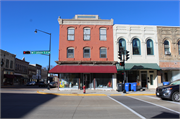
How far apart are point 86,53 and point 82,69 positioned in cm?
270

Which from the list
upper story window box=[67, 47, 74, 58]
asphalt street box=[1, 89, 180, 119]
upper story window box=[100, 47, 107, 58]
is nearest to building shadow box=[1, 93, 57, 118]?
asphalt street box=[1, 89, 180, 119]

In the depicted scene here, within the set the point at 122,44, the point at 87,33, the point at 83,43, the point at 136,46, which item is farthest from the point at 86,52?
the point at 136,46

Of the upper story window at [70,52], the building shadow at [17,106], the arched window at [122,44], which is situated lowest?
the building shadow at [17,106]

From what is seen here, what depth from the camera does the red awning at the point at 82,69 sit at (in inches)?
784

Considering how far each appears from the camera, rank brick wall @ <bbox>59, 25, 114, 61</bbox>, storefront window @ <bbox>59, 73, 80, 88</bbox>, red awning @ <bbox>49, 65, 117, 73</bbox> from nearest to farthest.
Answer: red awning @ <bbox>49, 65, 117, 73</bbox> < storefront window @ <bbox>59, 73, 80, 88</bbox> < brick wall @ <bbox>59, 25, 114, 61</bbox>

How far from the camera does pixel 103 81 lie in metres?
21.1

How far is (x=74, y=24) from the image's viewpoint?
869 inches

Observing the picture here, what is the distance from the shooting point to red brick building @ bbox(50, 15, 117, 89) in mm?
20641

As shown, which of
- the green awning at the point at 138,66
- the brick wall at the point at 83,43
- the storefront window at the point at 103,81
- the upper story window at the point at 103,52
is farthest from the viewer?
the upper story window at the point at 103,52

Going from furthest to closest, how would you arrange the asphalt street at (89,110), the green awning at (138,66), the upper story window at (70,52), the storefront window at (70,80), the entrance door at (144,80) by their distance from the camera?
the entrance door at (144,80) → the upper story window at (70,52) → the storefront window at (70,80) → the green awning at (138,66) → the asphalt street at (89,110)

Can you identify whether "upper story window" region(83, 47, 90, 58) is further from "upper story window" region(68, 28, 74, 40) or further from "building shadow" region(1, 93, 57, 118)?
"building shadow" region(1, 93, 57, 118)

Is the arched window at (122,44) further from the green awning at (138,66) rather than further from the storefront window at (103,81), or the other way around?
the storefront window at (103,81)

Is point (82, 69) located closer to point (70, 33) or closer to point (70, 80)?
point (70, 80)

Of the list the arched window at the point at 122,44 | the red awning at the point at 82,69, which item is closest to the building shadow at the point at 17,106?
the red awning at the point at 82,69
